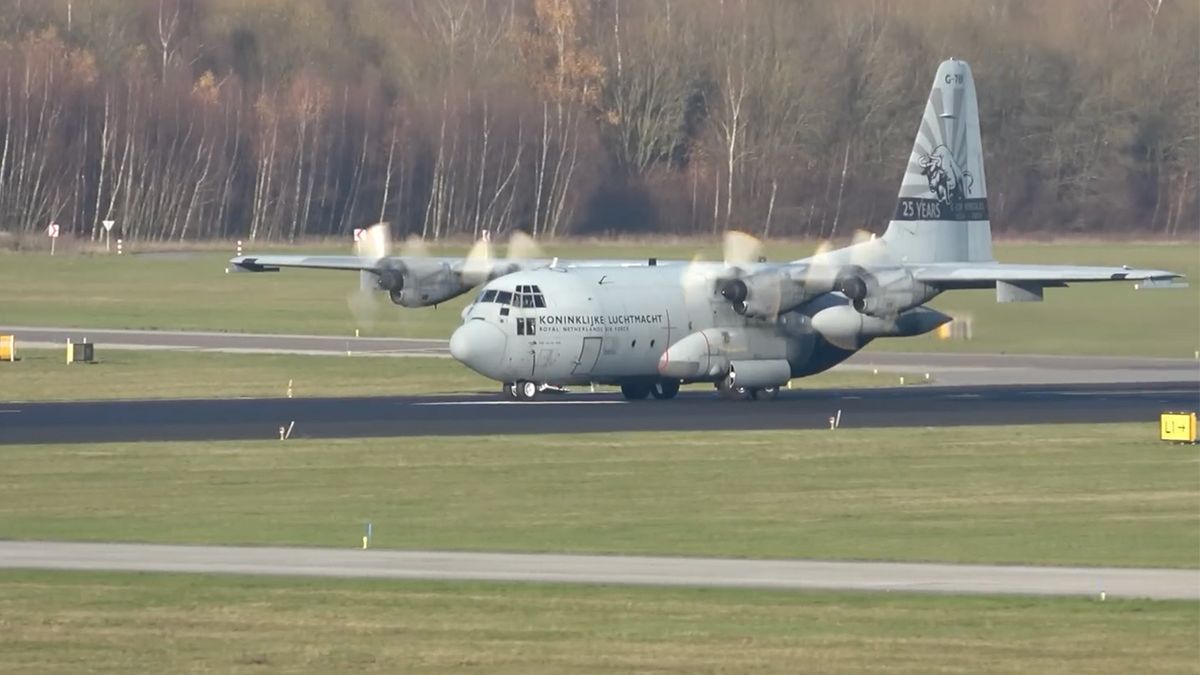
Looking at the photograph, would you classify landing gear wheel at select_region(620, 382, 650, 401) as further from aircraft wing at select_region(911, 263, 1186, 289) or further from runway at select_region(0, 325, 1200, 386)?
runway at select_region(0, 325, 1200, 386)

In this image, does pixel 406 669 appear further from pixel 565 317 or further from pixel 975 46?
pixel 975 46

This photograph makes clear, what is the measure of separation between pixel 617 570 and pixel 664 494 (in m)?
8.20

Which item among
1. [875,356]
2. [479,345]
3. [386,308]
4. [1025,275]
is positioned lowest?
[875,356]

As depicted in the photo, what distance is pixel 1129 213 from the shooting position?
296ft

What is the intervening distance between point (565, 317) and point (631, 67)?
1963 inches

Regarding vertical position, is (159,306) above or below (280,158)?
below

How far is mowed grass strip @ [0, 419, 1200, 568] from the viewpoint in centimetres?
2670

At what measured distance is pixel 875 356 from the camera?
62.9m

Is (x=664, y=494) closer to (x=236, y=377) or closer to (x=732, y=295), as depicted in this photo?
(x=732, y=295)

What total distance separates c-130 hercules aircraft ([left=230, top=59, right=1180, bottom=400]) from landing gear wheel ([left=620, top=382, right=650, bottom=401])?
39 mm

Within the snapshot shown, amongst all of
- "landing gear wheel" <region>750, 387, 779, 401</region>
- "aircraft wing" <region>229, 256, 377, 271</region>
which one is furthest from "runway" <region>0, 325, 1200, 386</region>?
"aircraft wing" <region>229, 256, 377, 271</region>

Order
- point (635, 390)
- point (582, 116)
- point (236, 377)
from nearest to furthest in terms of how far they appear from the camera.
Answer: point (635, 390)
point (236, 377)
point (582, 116)

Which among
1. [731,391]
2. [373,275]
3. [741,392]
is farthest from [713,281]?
[373,275]

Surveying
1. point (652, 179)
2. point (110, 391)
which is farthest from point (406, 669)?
point (652, 179)
